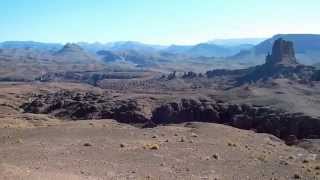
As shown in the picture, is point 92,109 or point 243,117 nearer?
point 243,117

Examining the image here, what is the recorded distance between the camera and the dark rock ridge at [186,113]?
68.4 meters

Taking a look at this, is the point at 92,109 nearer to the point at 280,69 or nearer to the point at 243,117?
the point at 243,117

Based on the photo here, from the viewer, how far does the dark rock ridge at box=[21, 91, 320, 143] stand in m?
68.4

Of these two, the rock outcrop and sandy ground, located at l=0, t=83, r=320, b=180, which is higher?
sandy ground, located at l=0, t=83, r=320, b=180

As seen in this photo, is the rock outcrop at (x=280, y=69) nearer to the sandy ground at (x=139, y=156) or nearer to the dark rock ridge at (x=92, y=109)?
the dark rock ridge at (x=92, y=109)

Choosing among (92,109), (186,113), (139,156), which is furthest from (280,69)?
(139,156)

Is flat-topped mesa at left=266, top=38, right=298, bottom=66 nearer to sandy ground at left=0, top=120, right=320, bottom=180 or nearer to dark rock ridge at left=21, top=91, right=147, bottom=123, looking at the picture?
dark rock ridge at left=21, top=91, right=147, bottom=123

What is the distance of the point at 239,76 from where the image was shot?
16838cm

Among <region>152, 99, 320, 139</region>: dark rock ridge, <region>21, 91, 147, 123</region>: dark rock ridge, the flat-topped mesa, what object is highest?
the flat-topped mesa

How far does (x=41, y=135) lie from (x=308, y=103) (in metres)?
56.2

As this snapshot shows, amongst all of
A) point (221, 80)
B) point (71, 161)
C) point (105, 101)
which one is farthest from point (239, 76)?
point (71, 161)

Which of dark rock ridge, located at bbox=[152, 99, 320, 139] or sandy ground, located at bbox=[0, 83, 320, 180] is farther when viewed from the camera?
dark rock ridge, located at bbox=[152, 99, 320, 139]

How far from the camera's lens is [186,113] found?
278ft

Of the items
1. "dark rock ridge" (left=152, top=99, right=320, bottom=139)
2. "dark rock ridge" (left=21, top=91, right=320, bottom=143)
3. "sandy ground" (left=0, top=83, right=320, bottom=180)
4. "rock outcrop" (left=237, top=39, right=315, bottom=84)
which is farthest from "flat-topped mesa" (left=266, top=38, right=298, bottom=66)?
"sandy ground" (left=0, top=83, right=320, bottom=180)
